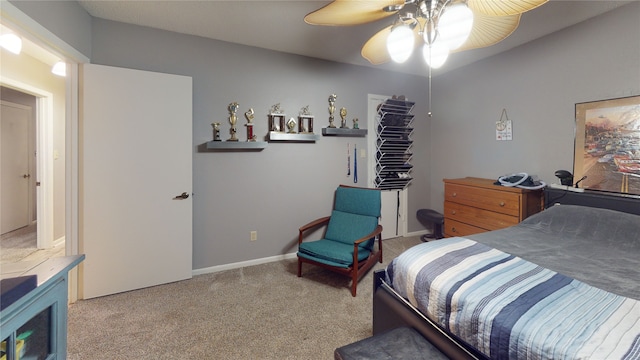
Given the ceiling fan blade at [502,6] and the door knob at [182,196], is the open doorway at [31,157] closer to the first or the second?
the door knob at [182,196]

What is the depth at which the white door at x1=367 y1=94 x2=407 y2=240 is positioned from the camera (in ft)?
11.9

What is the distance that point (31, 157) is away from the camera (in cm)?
438

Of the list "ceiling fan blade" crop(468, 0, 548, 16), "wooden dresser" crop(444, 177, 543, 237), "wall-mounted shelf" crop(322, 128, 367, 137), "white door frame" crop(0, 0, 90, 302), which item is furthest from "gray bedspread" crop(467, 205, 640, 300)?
"white door frame" crop(0, 0, 90, 302)

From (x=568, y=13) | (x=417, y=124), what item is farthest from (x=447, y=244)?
(x=417, y=124)

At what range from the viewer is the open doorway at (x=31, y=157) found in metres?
3.08

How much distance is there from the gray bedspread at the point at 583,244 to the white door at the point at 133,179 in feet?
8.55

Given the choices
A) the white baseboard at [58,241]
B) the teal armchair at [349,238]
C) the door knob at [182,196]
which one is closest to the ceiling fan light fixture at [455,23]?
the teal armchair at [349,238]

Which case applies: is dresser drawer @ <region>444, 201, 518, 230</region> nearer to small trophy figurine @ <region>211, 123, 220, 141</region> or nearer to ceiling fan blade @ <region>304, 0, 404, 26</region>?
ceiling fan blade @ <region>304, 0, 404, 26</region>

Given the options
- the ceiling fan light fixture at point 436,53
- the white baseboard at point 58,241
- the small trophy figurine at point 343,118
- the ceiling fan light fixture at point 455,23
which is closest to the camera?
the ceiling fan light fixture at point 455,23

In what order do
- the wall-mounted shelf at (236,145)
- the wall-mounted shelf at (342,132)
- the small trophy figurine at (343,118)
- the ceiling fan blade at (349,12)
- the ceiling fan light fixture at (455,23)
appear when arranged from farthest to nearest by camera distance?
the small trophy figurine at (343,118), the wall-mounted shelf at (342,132), the wall-mounted shelf at (236,145), the ceiling fan blade at (349,12), the ceiling fan light fixture at (455,23)

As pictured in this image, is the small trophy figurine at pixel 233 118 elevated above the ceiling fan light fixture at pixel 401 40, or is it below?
below

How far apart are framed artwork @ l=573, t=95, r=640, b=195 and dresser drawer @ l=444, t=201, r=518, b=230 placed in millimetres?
694

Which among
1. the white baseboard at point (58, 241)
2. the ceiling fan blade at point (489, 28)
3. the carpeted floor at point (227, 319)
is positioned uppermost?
the ceiling fan blade at point (489, 28)

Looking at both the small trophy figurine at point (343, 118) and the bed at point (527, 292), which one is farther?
the small trophy figurine at point (343, 118)
